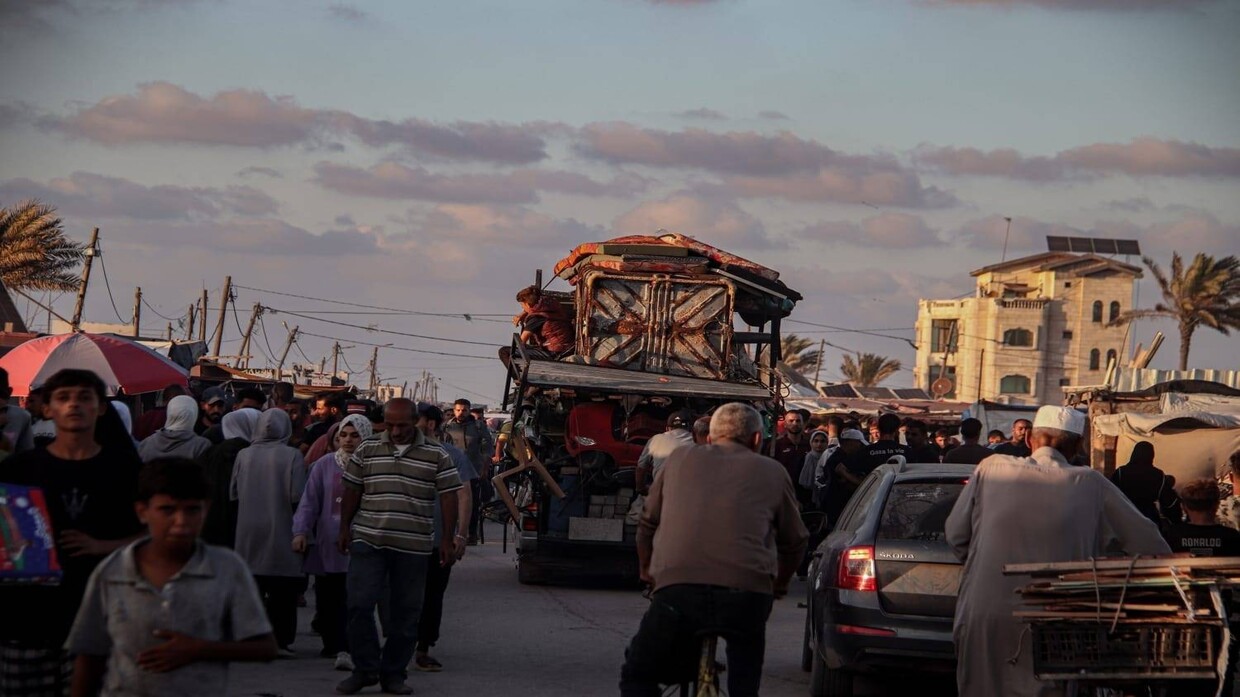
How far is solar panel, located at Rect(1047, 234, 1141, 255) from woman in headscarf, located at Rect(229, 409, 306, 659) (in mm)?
92226

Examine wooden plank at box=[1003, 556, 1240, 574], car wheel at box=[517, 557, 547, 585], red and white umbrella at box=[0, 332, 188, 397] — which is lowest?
car wheel at box=[517, 557, 547, 585]

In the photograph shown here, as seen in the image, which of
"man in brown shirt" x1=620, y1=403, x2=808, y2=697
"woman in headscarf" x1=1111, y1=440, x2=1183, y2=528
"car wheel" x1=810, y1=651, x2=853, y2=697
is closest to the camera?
"man in brown shirt" x1=620, y1=403, x2=808, y2=697

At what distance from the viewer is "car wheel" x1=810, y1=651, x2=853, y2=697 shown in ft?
31.8

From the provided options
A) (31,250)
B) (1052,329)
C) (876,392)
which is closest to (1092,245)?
(1052,329)

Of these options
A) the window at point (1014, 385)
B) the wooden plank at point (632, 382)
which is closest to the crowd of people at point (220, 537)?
the wooden plank at point (632, 382)

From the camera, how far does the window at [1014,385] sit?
98000 millimetres

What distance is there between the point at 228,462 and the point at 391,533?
2053 mm

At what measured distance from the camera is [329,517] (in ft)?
36.4

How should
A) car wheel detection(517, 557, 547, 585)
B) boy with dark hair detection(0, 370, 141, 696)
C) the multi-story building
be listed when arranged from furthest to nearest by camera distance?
the multi-story building
car wheel detection(517, 557, 547, 585)
boy with dark hair detection(0, 370, 141, 696)

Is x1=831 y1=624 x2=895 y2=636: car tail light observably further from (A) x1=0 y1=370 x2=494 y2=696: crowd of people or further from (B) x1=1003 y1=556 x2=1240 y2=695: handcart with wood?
(B) x1=1003 y1=556 x2=1240 y2=695: handcart with wood

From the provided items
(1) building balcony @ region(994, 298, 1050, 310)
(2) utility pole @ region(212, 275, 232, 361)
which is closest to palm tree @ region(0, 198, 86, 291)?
(2) utility pole @ region(212, 275, 232, 361)

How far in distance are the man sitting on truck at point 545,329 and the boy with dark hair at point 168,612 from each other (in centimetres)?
1513

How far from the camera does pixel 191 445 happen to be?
11.1m

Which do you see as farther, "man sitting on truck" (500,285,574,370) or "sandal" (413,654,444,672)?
"man sitting on truck" (500,285,574,370)
